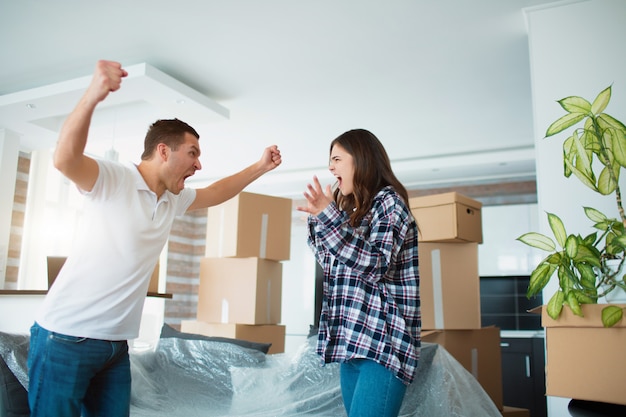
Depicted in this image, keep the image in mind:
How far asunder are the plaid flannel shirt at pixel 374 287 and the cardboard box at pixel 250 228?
2.16 m

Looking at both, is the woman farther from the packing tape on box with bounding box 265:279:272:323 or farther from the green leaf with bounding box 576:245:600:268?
the packing tape on box with bounding box 265:279:272:323

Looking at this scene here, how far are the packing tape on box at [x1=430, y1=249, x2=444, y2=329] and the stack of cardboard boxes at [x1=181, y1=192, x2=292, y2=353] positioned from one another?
1.16m

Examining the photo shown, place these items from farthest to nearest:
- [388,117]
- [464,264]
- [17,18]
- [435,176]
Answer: [435,176] < [388,117] < [17,18] < [464,264]

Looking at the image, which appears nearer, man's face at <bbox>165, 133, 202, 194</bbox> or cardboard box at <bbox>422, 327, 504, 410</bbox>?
man's face at <bbox>165, 133, 202, 194</bbox>

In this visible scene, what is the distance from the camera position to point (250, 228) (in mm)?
3580

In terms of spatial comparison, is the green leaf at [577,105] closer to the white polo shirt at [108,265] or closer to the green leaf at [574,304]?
the green leaf at [574,304]

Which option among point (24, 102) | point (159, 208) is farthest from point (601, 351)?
point (24, 102)

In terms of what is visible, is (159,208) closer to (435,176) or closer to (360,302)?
(360,302)

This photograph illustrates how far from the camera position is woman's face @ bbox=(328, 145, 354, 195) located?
4.88 ft

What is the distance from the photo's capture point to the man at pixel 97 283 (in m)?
1.18

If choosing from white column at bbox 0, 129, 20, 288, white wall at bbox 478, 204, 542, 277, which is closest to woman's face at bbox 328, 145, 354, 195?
Result: white column at bbox 0, 129, 20, 288

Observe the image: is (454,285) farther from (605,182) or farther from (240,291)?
(240,291)

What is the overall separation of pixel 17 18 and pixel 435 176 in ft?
13.8

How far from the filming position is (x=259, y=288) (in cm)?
352
